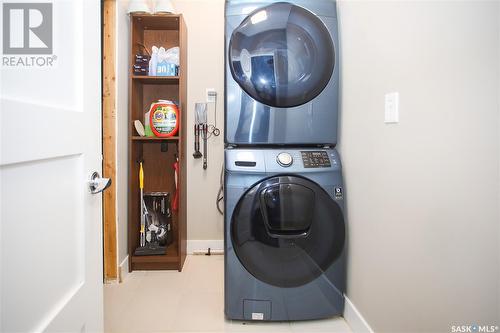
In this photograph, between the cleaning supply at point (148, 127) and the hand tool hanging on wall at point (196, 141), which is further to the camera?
the hand tool hanging on wall at point (196, 141)

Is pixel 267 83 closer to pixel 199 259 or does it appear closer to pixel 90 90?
pixel 90 90

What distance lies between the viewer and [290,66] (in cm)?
150

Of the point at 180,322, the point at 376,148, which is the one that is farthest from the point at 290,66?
the point at 180,322

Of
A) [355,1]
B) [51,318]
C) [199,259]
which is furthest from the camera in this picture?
[199,259]

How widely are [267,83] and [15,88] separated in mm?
1117

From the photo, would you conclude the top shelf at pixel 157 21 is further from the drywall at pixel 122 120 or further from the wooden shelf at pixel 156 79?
the wooden shelf at pixel 156 79

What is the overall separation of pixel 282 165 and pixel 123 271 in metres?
1.41

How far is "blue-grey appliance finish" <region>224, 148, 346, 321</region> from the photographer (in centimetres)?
143

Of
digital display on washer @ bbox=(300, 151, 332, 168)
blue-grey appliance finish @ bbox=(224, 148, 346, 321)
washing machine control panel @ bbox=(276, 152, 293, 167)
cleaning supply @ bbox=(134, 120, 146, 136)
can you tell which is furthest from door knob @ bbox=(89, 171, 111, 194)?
cleaning supply @ bbox=(134, 120, 146, 136)

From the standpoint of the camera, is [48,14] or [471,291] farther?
[471,291]

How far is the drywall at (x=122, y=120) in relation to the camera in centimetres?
196

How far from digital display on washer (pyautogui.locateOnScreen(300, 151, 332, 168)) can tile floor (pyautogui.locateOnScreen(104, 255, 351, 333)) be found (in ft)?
2.76

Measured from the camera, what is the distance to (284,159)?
1.49 metres

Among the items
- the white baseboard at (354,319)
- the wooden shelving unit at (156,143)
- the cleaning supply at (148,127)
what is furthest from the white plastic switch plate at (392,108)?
the cleaning supply at (148,127)
